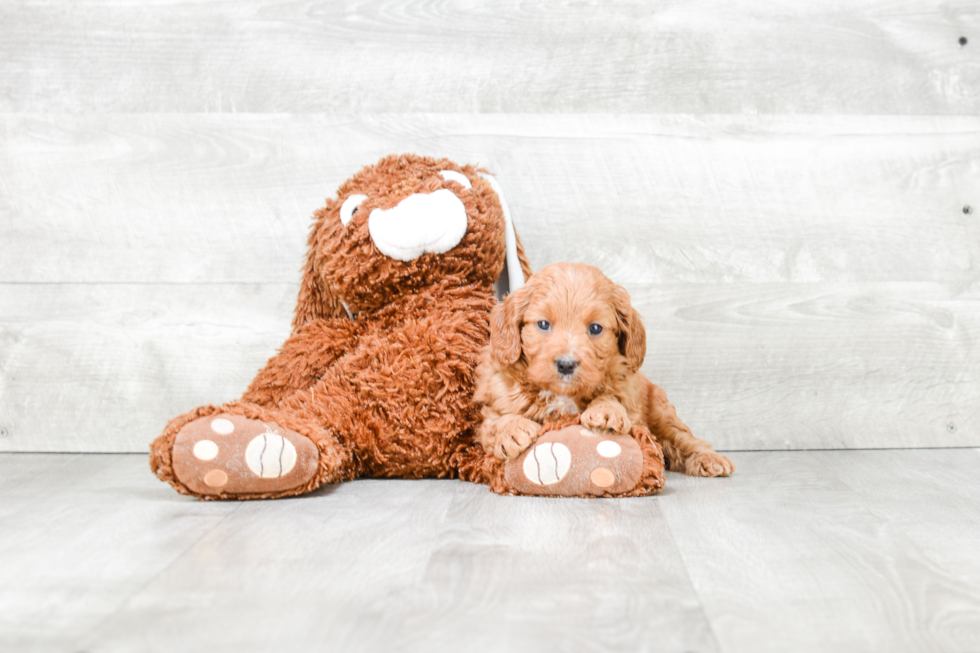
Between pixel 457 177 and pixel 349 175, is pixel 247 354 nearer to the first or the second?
pixel 349 175

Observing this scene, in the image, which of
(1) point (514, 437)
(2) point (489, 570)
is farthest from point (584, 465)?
(2) point (489, 570)

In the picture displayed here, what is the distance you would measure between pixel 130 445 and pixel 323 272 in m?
0.61

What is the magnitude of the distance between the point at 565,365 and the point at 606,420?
11 centimetres

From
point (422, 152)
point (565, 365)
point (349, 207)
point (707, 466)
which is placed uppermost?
point (422, 152)

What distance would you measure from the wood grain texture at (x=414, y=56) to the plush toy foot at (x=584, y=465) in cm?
76

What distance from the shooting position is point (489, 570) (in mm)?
842

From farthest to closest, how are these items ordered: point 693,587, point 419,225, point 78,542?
1. point 419,225
2. point 78,542
3. point 693,587

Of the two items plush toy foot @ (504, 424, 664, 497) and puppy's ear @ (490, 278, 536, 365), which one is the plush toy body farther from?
puppy's ear @ (490, 278, 536, 365)

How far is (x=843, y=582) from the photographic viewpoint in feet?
2.67

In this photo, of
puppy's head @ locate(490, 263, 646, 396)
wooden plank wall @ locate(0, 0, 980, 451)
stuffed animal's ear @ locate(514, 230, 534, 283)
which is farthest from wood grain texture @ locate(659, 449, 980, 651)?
stuffed animal's ear @ locate(514, 230, 534, 283)

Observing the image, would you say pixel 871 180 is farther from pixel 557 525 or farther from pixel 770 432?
pixel 557 525

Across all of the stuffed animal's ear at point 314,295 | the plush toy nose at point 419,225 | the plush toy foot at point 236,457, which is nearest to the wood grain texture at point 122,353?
the stuffed animal's ear at point 314,295

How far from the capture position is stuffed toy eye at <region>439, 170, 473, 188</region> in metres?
1.36

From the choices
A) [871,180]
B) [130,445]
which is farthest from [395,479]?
[871,180]
